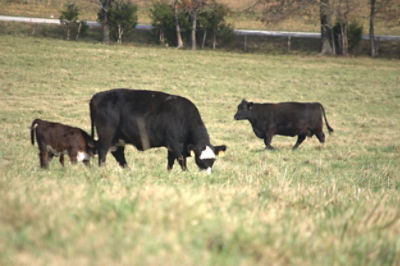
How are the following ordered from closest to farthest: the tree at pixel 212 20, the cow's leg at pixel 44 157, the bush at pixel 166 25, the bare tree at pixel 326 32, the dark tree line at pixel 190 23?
the cow's leg at pixel 44 157 < the bare tree at pixel 326 32 < the dark tree line at pixel 190 23 < the bush at pixel 166 25 < the tree at pixel 212 20

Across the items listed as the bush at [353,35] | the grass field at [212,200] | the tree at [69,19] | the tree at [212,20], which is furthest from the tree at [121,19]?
the grass field at [212,200]

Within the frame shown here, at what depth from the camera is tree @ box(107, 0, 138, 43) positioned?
1640 inches

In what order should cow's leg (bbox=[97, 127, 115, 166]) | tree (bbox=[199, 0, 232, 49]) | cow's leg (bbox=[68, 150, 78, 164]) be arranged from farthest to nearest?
tree (bbox=[199, 0, 232, 49]) → cow's leg (bbox=[97, 127, 115, 166]) → cow's leg (bbox=[68, 150, 78, 164])

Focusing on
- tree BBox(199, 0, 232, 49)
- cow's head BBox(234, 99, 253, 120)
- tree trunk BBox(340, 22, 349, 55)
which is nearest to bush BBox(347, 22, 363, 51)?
tree trunk BBox(340, 22, 349, 55)

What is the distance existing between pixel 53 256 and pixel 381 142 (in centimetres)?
1506

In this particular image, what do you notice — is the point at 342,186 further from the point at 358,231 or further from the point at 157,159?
the point at 157,159

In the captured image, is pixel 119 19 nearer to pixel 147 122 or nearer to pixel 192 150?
pixel 147 122

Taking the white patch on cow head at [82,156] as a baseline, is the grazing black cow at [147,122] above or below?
above

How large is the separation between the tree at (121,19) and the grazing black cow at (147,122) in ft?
110

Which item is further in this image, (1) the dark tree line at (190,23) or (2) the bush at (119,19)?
(1) the dark tree line at (190,23)

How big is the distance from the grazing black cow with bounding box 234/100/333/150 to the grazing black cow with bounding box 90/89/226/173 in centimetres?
665

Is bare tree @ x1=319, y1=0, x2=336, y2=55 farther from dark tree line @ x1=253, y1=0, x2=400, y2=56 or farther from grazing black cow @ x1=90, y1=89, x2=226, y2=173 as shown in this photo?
grazing black cow @ x1=90, y1=89, x2=226, y2=173

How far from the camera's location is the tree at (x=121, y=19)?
41656 millimetres

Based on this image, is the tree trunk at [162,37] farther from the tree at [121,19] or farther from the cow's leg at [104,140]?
the cow's leg at [104,140]
